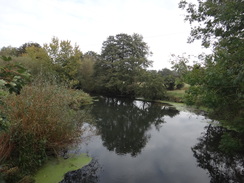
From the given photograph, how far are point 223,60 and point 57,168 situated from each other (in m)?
5.29

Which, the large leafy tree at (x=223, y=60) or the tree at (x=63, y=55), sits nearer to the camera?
the large leafy tree at (x=223, y=60)

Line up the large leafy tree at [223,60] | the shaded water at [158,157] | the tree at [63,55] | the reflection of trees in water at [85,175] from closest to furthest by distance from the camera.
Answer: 1. the large leafy tree at [223,60]
2. the reflection of trees in water at [85,175]
3. the shaded water at [158,157]
4. the tree at [63,55]

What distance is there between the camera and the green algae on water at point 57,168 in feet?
12.9

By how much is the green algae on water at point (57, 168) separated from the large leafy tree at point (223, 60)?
449cm

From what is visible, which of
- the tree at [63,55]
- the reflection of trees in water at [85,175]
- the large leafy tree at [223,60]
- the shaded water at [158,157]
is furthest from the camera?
the tree at [63,55]

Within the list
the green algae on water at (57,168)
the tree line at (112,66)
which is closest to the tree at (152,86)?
the tree line at (112,66)

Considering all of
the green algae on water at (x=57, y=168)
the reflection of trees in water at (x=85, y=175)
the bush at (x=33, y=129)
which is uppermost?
the bush at (x=33, y=129)

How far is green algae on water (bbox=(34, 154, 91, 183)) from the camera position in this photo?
392 cm

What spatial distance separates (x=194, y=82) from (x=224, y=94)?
2.96 feet

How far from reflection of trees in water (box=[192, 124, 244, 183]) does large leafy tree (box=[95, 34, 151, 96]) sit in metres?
16.8

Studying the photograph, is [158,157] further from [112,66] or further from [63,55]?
[112,66]

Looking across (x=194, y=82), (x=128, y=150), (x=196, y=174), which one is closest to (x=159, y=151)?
(x=128, y=150)

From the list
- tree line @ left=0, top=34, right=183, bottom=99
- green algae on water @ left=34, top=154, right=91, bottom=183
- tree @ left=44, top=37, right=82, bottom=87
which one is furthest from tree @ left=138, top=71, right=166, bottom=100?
green algae on water @ left=34, top=154, right=91, bottom=183

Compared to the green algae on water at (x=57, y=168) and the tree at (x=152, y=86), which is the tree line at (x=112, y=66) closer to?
the tree at (x=152, y=86)
